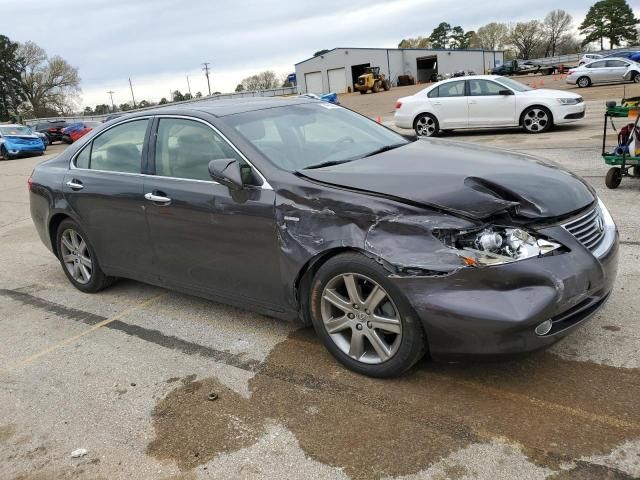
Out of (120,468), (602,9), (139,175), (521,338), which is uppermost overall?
(602,9)

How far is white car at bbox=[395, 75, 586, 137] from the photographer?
14.1 meters

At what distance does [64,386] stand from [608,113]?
6994 mm

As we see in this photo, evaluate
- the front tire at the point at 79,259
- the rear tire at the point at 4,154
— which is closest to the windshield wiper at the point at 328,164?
the front tire at the point at 79,259

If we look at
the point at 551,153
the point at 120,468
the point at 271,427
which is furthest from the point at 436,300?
the point at 551,153

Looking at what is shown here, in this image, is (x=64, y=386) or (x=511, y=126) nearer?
(x=64, y=386)

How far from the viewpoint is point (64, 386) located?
12.3 ft

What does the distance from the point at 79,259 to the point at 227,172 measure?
98.9 inches

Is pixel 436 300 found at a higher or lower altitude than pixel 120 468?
higher

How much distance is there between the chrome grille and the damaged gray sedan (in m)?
0.01

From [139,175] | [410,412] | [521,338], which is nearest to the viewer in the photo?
[521,338]

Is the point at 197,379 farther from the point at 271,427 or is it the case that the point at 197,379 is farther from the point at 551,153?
the point at 551,153

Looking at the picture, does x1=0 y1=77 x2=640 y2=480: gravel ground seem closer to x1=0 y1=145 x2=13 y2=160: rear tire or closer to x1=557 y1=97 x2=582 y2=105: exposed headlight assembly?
x1=557 y1=97 x2=582 y2=105: exposed headlight assembly

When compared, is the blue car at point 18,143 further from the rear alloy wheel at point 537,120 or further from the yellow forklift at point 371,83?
the yellow forklift at point 371,83

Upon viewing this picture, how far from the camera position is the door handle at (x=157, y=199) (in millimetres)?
4167
